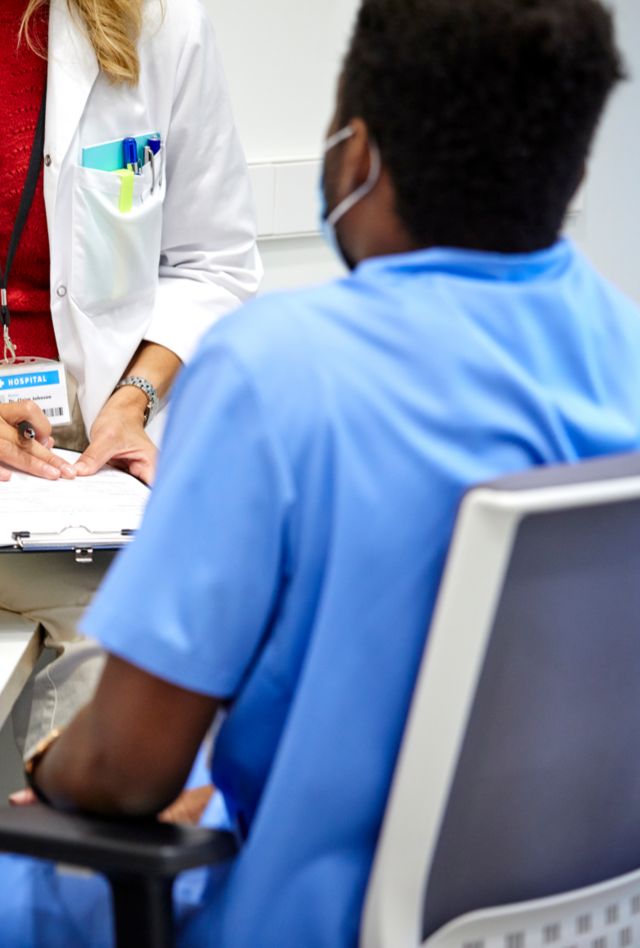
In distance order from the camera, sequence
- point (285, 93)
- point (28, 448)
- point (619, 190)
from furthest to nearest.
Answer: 1. point (619, 190)
2. point (285, 93)
3. point (28, 448)

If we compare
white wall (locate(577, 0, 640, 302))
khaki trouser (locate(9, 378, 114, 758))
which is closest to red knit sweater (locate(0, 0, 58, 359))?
khaki trouser (locate(9, 378, 114, 758))

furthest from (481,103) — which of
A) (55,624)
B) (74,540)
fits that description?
(55,624)

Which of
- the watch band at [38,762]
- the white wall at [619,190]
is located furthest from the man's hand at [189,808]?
the white wall at [619,190]

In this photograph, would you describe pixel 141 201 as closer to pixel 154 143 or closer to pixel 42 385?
pixel 154 143

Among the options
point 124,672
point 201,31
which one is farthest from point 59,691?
point 201,31

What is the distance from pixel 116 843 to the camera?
761 mm

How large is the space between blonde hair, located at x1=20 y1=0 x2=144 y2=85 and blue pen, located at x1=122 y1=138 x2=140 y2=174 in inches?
3.0

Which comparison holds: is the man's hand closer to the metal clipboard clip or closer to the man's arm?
the man's arm

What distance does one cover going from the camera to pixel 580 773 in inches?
30.4

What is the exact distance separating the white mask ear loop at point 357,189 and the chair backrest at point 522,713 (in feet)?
0.72

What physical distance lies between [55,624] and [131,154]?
70 cm

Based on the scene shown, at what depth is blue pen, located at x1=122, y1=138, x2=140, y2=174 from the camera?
1.63m

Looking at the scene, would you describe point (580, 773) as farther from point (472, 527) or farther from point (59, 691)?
point (59, 691)

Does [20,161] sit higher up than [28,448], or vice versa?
[20,161]
